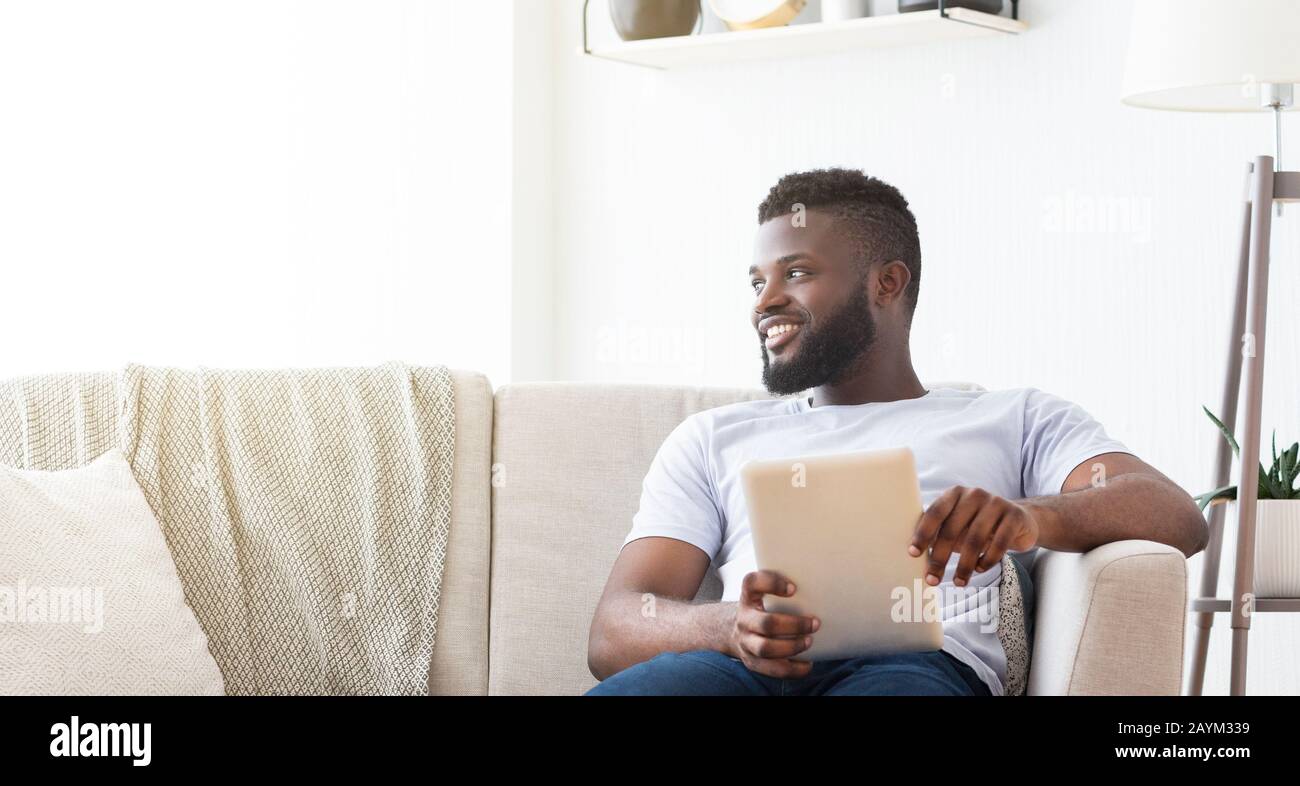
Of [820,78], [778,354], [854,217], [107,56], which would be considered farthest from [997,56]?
[107,56]

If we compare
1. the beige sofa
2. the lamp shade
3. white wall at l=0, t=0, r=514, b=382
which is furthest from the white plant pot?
white wall at l=0, t=0, r=514, b=382

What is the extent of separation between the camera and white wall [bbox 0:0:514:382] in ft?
10.8

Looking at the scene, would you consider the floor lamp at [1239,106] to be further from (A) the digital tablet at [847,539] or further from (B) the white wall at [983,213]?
(A) the digital tablet at [847,539]

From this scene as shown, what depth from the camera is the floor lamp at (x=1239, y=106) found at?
210cm

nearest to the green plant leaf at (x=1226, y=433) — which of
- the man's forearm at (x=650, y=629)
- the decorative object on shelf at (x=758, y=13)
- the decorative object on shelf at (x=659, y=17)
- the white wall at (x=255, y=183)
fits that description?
the man's forearm at (x=650, y=629)

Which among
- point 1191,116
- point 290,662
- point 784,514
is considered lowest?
point 290,662

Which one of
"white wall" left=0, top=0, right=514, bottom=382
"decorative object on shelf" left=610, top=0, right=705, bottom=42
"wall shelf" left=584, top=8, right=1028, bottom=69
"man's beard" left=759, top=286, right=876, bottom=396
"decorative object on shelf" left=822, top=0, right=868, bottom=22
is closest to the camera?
"man's beard" left=759, top=286, right=876, bottom=396

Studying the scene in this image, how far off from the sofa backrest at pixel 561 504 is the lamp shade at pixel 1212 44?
0.54 meters

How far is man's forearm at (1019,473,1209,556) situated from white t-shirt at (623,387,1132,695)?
101mm

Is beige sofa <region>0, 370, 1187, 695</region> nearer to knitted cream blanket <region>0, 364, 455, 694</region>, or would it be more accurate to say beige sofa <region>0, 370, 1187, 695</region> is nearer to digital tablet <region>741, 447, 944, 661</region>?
knitted cream blanket <region>0, 364, 455, 694</region>

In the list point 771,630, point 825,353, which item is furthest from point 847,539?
point 825,353

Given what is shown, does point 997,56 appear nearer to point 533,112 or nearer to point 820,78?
point 820,78

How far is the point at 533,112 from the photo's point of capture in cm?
333
